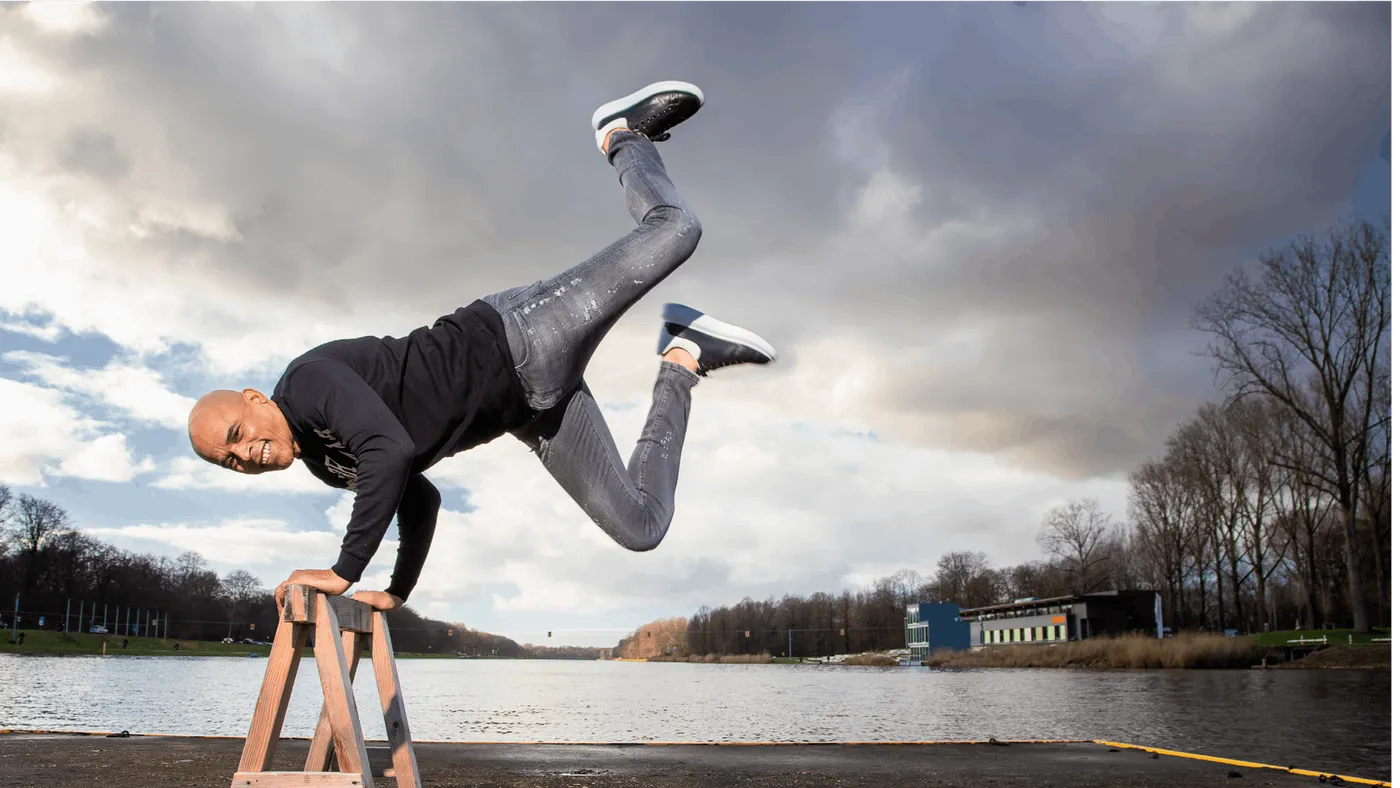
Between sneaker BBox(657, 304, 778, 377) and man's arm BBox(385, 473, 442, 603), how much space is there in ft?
4.04

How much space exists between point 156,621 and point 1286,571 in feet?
328

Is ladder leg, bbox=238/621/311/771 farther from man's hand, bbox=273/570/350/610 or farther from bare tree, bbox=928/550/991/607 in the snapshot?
bare tree, bbox=928/550/991/607

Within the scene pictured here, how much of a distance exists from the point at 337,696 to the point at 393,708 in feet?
2.13

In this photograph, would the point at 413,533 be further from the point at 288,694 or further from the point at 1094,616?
the point at 1094,616

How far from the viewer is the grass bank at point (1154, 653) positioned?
117 ft

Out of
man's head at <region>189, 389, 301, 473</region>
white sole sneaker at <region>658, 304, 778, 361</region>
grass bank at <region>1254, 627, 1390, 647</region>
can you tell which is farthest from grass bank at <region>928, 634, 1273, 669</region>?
man's head at <region>189, 389, 301, 473</region>

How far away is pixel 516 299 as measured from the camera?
3484mm

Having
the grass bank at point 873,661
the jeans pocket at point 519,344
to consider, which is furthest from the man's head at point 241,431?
the grass bank at point 873,661

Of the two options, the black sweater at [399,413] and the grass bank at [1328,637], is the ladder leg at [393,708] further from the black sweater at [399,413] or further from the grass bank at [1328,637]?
the grass bank at [1328,637]

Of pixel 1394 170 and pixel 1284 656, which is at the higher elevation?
pixel 1394 170

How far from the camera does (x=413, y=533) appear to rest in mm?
3646

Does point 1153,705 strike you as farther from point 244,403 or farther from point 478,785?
point 244,403

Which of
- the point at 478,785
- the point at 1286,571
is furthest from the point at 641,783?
the point at 1286,571

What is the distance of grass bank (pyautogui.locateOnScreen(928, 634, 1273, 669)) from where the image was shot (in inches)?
1403
